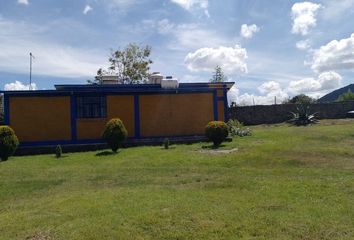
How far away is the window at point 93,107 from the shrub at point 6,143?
13.3ft

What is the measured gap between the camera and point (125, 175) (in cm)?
1179

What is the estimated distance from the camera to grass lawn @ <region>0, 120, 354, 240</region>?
6.42 m

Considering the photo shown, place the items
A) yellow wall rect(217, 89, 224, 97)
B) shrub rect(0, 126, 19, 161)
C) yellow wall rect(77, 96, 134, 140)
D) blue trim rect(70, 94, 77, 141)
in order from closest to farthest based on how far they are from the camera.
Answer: shrub rect(0, 126, 19, 161), blue trim rect(70, 94, 77, 141), yellow wall rect(77, 96, 134, 140), yellow wall rect(217, 89, 224, 97)

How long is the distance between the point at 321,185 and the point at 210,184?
2.42m

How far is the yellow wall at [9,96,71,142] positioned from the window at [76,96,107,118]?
71 cm

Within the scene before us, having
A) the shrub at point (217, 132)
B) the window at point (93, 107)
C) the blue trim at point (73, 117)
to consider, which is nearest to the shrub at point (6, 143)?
the blue trim at point (73, 117)

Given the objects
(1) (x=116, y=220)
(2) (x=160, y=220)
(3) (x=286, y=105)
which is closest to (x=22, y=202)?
(1) (x=116, y=220)

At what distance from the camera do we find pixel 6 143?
1705cm

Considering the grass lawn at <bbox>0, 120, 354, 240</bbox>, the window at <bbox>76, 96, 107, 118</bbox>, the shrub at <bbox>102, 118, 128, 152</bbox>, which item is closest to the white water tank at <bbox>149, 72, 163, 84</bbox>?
the window at <bbox>76, 96, 107, 118</bbox>

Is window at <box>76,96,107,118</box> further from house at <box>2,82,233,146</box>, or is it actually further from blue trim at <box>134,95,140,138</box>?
blue trim at <box>134,95,140,138</box>

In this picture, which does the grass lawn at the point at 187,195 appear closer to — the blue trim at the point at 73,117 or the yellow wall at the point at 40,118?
the yellow wall at the point at 40,118

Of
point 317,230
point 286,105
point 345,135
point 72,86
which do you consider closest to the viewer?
point 317,230

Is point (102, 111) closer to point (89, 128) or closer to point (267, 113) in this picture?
point (89, 128)

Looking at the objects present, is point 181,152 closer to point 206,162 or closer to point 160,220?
point 206,162
